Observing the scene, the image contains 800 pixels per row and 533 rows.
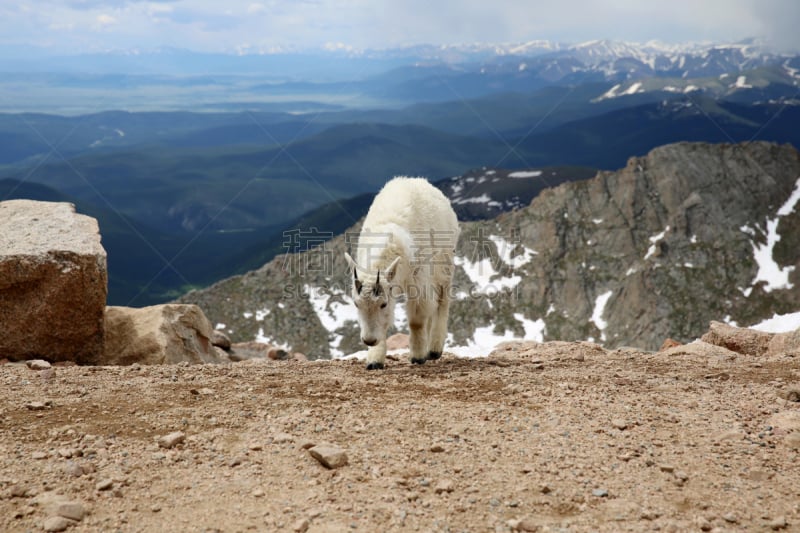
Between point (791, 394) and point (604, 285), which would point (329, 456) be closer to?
point (791, 394)

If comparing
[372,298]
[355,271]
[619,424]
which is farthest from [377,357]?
[619,424]

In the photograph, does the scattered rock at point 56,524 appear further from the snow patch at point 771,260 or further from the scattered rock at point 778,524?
the snow patch at point 771,260

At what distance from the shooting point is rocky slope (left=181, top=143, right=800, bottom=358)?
170 metres

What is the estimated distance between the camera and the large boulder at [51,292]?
13.5 meters

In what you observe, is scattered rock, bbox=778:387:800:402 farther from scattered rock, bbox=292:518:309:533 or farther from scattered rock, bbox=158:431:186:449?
scattered rock, bbox=158:431:186:449

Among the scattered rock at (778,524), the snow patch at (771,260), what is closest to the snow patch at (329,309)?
the snow patch at (771,260)

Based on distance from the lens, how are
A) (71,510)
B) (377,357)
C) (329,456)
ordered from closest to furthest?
(71,510) → (329,456) → (377,357)

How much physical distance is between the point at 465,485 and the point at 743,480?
9.84ft

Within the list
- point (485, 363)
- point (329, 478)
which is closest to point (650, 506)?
point (329, 478)

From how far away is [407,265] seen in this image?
1275cm

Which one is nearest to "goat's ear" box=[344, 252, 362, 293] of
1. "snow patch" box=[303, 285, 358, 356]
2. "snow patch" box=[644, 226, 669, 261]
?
"snow patch" box=[303, 285, 358, 356]

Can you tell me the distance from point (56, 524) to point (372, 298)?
6.62 metres

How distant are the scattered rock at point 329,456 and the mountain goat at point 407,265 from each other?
4.47 metres

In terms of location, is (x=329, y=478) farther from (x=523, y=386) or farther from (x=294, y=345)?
(x=294, y=345)
